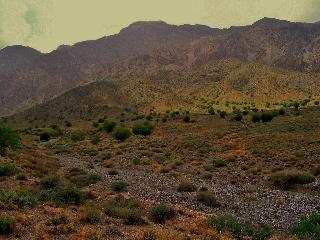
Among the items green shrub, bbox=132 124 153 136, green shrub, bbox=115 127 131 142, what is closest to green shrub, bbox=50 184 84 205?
green shrub, bbox=115 127 131 142

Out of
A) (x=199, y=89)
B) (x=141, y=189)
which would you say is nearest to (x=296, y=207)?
(x=141, y=189)

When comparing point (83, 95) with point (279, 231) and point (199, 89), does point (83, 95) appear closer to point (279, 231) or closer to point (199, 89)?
point (199, 89)

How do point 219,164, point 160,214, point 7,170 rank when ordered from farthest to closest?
point 219,164, point 7,170, point 160,214

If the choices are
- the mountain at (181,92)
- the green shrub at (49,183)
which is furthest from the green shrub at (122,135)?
the mountain at (181,92)

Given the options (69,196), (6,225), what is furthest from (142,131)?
(6,225)

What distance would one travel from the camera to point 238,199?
25266 mm

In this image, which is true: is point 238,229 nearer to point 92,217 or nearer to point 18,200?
point 92,217

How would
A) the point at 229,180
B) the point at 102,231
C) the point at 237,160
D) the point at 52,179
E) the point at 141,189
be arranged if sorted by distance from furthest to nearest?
the point at 237,160
the point at 229,180
the point at 141,189
the point at 52,179
the point at 102,231

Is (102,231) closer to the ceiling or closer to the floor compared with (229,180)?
closer to the ceiling

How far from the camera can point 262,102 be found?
424 feet

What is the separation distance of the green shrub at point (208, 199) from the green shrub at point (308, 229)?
5.28 metres

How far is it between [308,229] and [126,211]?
278 inches

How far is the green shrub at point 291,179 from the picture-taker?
95.2 ft

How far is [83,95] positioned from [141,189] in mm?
126318
